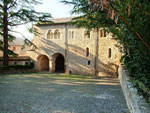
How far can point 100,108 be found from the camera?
436 cm

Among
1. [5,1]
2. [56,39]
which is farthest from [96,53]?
[5,1]

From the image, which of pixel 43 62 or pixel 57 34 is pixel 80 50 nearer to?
pixel 57 34

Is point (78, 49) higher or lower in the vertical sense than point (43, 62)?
higher

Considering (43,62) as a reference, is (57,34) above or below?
above

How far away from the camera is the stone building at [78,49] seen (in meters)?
16.7

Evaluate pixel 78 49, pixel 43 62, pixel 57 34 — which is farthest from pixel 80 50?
pixel 43 62

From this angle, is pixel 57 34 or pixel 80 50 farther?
pixel 57 34

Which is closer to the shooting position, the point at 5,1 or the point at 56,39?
the point at 5,1

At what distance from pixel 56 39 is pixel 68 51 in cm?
250

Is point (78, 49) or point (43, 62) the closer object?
point (78, 49)

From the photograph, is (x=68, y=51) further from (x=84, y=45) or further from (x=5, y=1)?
(x=5, y=1)

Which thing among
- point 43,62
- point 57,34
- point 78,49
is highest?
point 57,34

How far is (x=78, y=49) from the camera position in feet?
60.5

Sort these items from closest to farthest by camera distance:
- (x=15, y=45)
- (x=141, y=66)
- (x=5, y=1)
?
(x=141, y=66) → (x=5, y=1) → (x=15, y=45)
